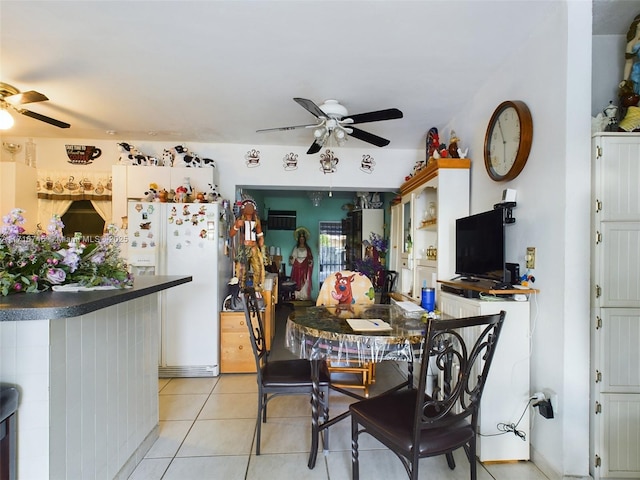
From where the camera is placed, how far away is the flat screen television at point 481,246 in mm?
1892

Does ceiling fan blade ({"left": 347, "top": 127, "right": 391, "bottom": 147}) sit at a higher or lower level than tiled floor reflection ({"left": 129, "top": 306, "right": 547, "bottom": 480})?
higher

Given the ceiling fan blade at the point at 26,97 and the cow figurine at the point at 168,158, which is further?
the cow figurine at the point at 168,158

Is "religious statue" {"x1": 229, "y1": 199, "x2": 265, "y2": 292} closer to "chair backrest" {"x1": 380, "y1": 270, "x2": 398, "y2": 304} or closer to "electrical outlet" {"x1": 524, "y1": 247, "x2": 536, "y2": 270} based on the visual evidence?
"chair backrest" {"x1": 380, "y1": 270, "x2": 398, "y2": 304}

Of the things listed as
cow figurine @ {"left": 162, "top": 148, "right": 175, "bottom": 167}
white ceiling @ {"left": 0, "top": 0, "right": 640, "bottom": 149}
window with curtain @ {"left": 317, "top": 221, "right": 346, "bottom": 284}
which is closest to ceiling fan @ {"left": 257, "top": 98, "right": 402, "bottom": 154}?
white ceiling @ {"left": 0, "top": 0, "right": 640, "bottom": 149}

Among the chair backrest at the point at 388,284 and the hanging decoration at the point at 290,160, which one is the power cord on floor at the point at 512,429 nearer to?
the chair backrest at the point at 388,284

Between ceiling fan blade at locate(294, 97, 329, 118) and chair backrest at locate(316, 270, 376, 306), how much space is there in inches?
52.3

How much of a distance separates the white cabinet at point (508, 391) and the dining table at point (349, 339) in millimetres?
467

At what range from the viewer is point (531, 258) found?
6.08ft

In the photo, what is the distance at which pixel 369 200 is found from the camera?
208 inches

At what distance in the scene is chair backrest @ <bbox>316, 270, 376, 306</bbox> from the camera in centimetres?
266

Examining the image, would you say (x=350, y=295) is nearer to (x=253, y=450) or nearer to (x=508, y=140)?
(x=253, y=450)

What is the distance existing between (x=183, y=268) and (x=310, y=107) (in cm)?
209

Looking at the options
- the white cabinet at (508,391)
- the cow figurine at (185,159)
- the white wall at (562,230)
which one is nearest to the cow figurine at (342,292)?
the white cabinet at (508,391)

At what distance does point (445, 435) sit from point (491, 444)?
79cm
